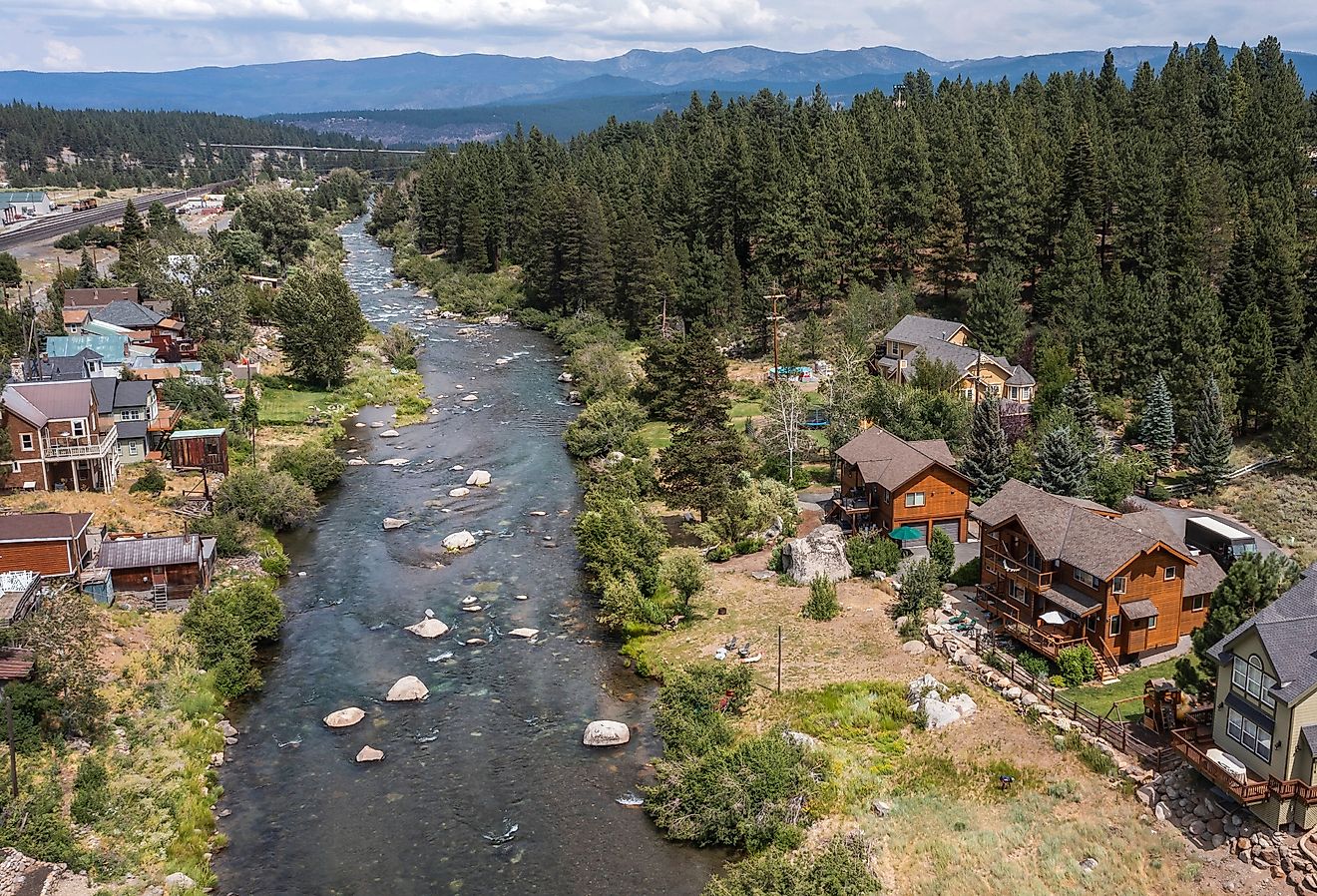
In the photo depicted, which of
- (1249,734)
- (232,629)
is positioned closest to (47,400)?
(232,629)

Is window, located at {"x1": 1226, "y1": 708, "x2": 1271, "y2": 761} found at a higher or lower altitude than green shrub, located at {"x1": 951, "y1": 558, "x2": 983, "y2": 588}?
higher

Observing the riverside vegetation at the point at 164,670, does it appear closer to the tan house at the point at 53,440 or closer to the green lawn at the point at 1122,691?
the tan house at the point at 53,440

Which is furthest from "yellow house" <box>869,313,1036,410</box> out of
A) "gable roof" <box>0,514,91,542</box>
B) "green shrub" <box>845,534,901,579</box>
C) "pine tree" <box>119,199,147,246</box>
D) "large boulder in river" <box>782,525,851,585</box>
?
"pine tree" <box>119,199,147,246</box>

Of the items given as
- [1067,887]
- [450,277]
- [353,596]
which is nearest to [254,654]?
[353,596]

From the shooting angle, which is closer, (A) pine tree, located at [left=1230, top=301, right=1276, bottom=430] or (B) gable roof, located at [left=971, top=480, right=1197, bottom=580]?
(B) gable roof, located at [left=971, top=480, right=1197, bottom=580]

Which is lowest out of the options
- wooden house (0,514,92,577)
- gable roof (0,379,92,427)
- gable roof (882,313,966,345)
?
wooden house (0,514,92,577)

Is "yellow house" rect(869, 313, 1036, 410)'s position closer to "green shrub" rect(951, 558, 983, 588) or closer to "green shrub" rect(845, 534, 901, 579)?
"green shrub" rect(951, 558, 983, 588)

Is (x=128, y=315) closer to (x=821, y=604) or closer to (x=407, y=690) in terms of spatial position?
(x=407, y=690)
